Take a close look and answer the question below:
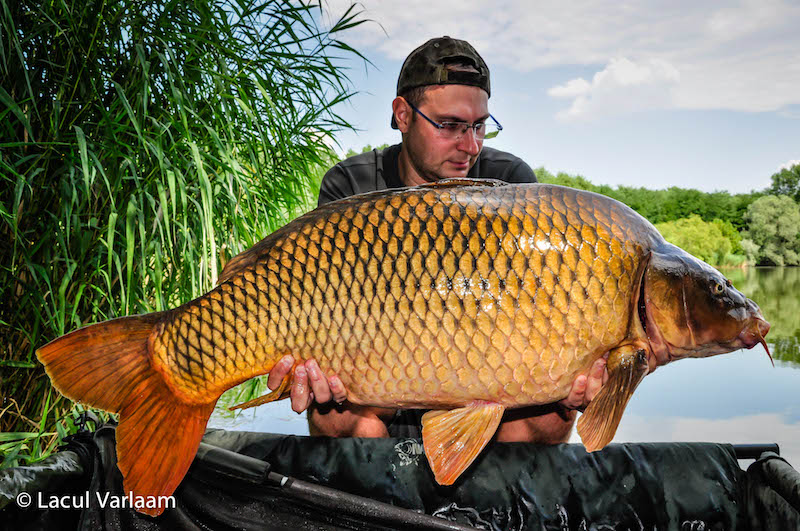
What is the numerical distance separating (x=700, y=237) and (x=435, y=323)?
55.6 feet

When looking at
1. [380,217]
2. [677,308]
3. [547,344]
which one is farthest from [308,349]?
[677,308]

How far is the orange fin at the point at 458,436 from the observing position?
42.8 inches

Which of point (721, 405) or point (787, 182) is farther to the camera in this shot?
point (787, 182)

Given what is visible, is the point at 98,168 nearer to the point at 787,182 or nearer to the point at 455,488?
the point at 455,488

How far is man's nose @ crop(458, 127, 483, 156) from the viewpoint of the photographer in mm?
1845

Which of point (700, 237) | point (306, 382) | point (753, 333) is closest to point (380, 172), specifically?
point (306, 382)

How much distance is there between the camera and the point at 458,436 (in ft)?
3.63

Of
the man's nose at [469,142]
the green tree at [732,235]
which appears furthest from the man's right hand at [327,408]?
the green tree at [732,235]

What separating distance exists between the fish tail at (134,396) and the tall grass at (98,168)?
77 centimetres

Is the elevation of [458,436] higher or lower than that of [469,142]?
lower

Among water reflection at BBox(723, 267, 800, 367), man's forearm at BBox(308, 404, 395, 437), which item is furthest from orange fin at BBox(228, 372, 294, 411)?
water reflection at BBox(723, 267, 800, 367)

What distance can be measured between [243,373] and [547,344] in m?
0.54

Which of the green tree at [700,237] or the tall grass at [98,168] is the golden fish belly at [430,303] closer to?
the tall grass at [98,168]

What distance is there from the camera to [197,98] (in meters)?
2.34
